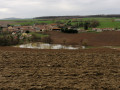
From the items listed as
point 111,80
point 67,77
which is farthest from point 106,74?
point 67,77

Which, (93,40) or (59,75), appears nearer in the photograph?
(59,75)

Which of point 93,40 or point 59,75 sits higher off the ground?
point 59,75

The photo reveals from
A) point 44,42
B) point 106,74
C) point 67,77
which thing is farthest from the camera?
point 44,42

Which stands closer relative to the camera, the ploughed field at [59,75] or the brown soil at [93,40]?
the ploughed field at [59,75]

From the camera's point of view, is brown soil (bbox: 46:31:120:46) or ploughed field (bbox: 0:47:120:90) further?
brown soil (bbox: 46:31:120:46)

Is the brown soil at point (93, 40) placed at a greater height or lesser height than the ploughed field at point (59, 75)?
lesser

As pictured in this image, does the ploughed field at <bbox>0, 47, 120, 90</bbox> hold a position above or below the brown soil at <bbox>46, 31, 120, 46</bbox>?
above

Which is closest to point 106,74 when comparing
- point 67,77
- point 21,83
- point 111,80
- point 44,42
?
point 111,80

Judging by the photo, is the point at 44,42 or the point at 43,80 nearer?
the point at 43,80

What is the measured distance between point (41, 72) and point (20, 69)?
1.72 meters

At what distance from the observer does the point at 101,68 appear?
10.7m

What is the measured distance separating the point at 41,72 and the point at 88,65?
158 inches

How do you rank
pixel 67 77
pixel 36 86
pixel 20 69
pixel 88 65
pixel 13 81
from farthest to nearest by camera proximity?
pixel 88 65
pixel 20 69
pixel 67 77
pixel 13 81
pixel 36 86

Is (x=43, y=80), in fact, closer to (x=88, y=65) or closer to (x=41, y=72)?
(x=41, y=72)
